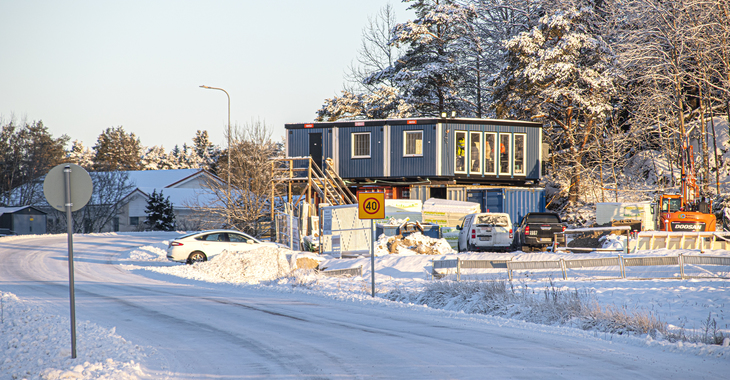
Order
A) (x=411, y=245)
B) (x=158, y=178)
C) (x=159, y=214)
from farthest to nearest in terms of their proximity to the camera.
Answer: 1. (x=158, y=178)
2. (x=159, y=214)
3. (x=411, y=245)

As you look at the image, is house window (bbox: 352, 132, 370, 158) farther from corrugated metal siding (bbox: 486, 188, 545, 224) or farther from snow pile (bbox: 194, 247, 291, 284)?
snow pile (bbox: 194, 247, 291, 284)

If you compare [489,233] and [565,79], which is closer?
[489,233]

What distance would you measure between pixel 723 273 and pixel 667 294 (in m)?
3.47

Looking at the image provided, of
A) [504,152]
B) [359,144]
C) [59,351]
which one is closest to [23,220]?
[359,144]

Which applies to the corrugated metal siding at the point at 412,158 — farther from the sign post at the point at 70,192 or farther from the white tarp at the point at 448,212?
the sign post at the point at 70,192

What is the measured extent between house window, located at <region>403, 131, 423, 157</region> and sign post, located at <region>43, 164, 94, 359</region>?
27.1 meters

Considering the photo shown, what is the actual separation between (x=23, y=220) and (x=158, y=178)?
65.2 ft

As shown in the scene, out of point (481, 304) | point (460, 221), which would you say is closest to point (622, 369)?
point (481, 304)

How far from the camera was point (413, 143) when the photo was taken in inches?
1339

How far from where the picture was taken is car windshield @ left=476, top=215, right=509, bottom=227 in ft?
78.4

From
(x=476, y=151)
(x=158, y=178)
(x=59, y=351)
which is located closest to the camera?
(x=59, y=351)

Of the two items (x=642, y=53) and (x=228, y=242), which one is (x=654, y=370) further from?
(x=642, y=53)

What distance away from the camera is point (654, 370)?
6.95 m

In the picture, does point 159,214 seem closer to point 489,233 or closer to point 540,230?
point 489,233
